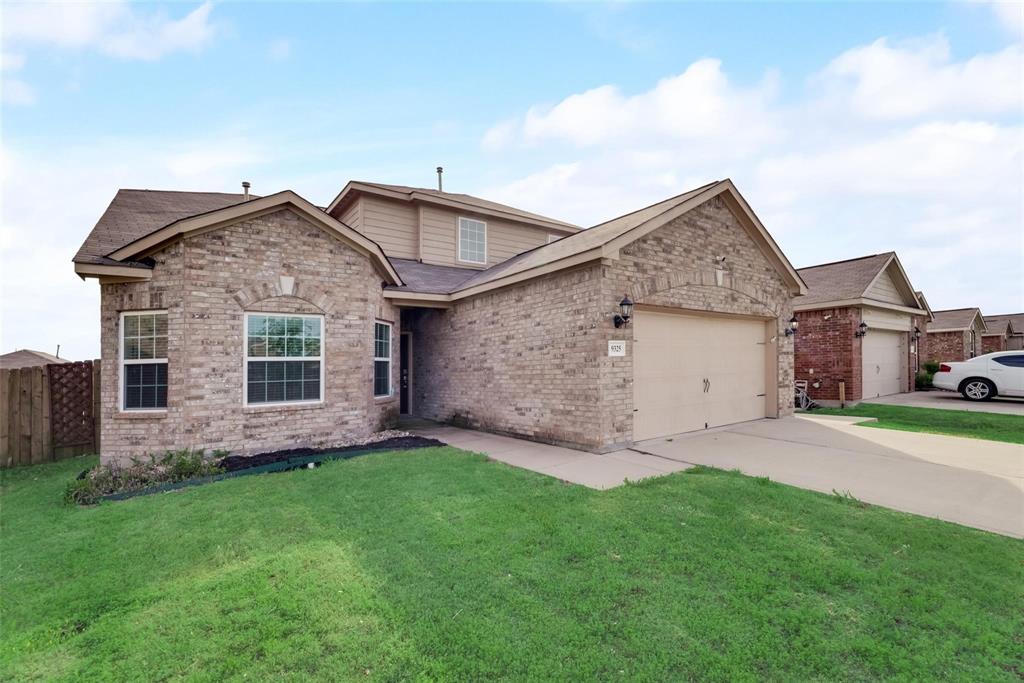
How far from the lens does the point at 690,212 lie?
906 cm

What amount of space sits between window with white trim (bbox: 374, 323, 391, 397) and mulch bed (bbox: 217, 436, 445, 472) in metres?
1.52

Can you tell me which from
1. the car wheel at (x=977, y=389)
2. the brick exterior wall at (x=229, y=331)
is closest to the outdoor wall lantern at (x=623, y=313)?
the brick exterior wall at (x=229, y=331)

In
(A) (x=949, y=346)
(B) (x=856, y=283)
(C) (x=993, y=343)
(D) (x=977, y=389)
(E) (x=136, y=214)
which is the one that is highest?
(E) (x=136, y=214)

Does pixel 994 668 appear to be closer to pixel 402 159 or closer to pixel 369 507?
pixel 369 507

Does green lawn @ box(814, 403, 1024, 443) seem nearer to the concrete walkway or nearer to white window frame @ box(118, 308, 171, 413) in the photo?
the concrete walkway

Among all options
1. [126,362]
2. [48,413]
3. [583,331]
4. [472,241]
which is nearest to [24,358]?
[48,413]

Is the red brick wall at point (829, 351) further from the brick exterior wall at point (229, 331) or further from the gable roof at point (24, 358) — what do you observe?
the gable roof at point (24, 358)

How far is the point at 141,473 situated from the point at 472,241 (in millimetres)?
10501

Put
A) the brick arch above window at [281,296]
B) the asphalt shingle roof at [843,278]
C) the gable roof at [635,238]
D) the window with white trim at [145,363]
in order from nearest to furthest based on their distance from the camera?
the window with white trim at [145,363] → the gable roof at [635,238] → the brick arch above window at [281,296] → the asphalt shingle roof at [843,278]

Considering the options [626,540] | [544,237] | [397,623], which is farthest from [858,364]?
[397,623]

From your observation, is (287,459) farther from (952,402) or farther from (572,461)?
(952,402)

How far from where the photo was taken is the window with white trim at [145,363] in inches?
297

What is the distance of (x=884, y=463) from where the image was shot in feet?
21.3

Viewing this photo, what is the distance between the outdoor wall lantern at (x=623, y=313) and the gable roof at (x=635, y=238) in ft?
2.75
